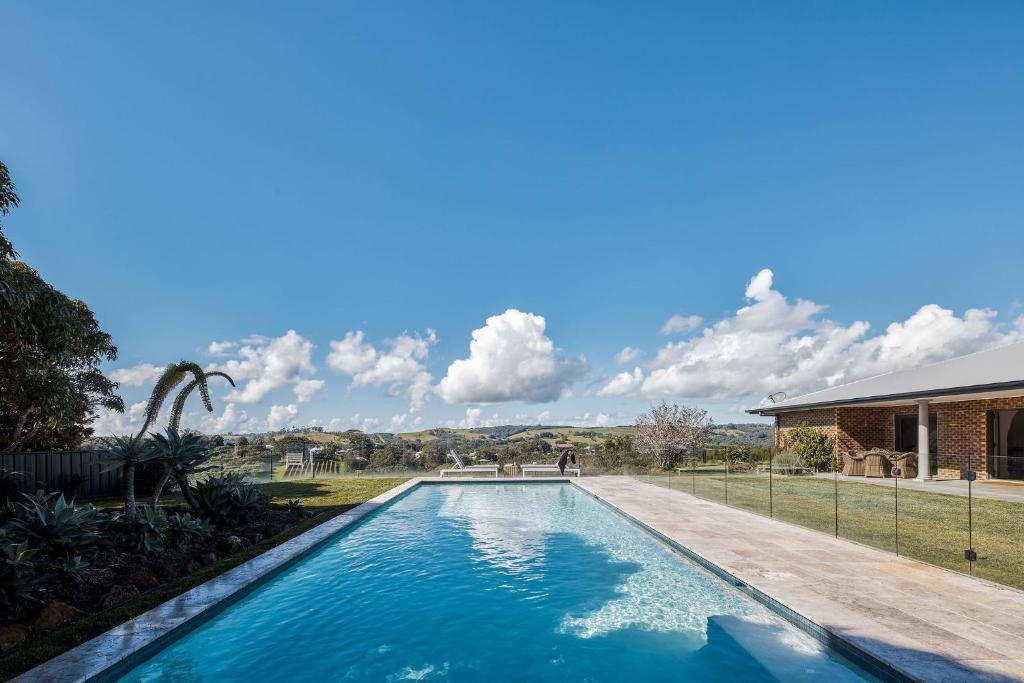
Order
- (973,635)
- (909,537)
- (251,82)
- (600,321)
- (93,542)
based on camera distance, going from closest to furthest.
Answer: (973,635), (93,542), (909,537), (251,82), (600,321)

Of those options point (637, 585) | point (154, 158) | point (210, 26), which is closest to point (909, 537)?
point (637, 585)

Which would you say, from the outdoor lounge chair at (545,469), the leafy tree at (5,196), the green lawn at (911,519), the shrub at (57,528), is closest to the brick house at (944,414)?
the green lawn at (911,519)

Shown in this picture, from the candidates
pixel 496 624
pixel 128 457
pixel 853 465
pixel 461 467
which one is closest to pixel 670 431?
pixel 853 465

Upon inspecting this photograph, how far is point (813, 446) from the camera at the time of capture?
16.8 metres

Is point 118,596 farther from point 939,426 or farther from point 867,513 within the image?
point 939,426

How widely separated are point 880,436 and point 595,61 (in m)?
15.5

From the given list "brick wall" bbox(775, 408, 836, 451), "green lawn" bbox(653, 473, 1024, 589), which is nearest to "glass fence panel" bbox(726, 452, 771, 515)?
"green lawn" bbox(653, 473, 1024, 589)

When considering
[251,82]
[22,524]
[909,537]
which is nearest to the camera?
[22,524]

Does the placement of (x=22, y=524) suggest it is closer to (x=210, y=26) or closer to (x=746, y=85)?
(x=210, y=26)

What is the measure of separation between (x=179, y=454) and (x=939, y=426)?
19.1 m

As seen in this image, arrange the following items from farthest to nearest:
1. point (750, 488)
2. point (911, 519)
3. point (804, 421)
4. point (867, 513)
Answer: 1. point (804, 421)
2. point (750, 488)
3. point (867, 513)
4. point (911, 519)

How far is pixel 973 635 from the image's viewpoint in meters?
3.82

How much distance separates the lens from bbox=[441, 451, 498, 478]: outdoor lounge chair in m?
17.7

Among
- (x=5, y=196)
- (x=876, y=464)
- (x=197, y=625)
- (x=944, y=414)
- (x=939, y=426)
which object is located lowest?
(x=876, y=464)
